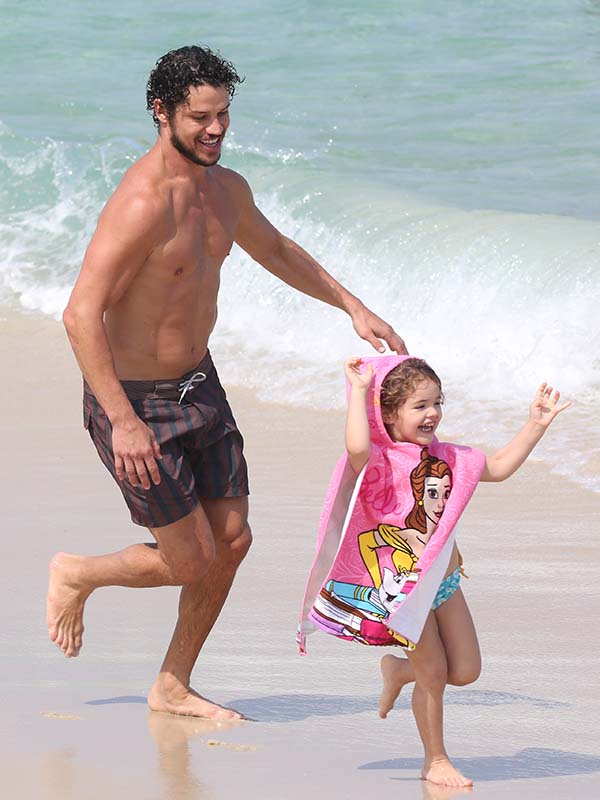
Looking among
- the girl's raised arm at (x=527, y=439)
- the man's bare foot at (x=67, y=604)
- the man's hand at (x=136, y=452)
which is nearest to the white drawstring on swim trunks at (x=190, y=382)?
the man's hand at (x=136, y=452)

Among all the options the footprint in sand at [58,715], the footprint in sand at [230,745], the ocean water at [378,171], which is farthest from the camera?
the ocean water at [378,171]

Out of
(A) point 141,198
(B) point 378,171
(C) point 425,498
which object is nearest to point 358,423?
(C) point 425,498

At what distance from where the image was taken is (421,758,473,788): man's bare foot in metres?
3.74

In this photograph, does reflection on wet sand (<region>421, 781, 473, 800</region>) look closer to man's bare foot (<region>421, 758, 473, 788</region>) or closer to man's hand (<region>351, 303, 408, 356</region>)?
man's bare foot (<region>421, 758, 473, 788</region>)

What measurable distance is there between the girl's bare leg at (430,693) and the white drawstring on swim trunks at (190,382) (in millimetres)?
911

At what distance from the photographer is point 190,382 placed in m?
4.29

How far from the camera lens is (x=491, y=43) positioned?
1661cm

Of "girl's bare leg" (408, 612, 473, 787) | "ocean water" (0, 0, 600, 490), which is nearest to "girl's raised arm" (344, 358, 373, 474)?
"girl's bare leg" (408, 612, 473, 787)

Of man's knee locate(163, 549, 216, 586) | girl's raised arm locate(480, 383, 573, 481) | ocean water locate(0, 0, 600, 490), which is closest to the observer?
girl's raised arm locate(480, 383, 573, 481)

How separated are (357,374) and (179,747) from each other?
104cm

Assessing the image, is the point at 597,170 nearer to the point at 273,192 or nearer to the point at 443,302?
the point at 273,192

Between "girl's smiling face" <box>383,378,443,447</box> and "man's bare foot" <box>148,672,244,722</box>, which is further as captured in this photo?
"man's bare foot" <box>148,672,244,722</box>

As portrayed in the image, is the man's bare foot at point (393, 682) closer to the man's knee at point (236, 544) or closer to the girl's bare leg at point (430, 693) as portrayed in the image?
the girl's bare leg at point (430, 693)

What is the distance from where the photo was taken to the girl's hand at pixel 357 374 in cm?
387
